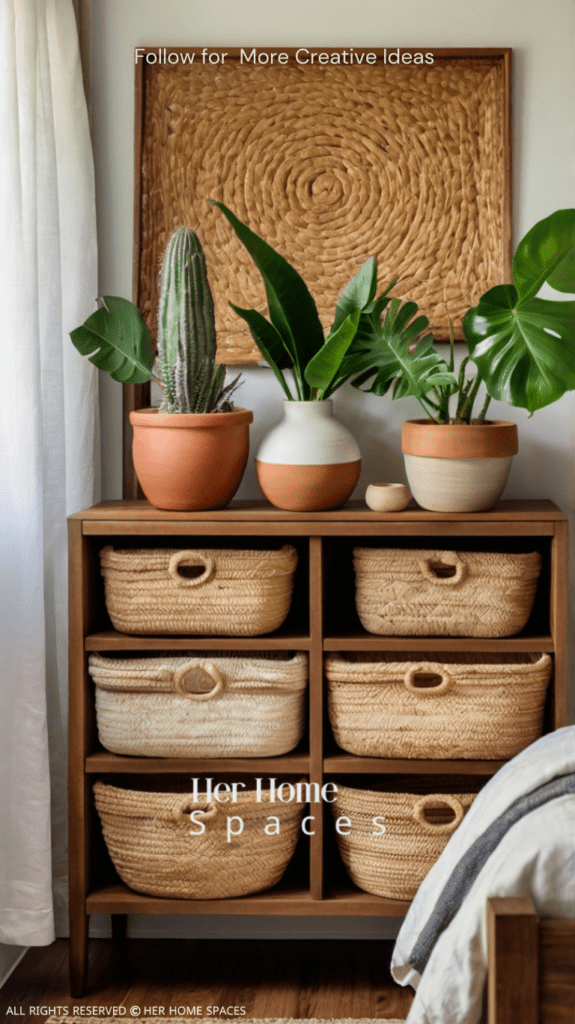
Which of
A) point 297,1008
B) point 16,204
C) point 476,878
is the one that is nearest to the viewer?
point 476,878

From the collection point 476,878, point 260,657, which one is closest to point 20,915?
point 260,657

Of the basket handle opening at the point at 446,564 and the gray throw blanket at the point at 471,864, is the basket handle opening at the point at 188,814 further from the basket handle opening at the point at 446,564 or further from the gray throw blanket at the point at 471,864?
the basket handle opening at the point at 446,564

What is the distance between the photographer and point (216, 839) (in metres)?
1.77

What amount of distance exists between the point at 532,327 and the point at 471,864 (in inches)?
35.5

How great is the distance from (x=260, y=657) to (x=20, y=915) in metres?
0.72

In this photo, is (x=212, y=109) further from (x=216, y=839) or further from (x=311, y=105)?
(x=216, y=839)

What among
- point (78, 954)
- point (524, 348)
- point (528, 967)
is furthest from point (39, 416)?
point (528, 967)

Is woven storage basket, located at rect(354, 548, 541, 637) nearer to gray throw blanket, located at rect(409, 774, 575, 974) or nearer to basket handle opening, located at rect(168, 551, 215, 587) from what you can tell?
basket handle opening, located at rect(168, 551, 215, 587)

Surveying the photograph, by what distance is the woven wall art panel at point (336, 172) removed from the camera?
1.98 m

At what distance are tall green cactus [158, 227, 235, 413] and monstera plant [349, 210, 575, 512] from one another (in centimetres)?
31

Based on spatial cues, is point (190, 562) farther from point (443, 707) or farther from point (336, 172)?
point (336, 172)

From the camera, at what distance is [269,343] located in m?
1.87

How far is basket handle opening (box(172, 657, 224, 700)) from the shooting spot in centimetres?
174

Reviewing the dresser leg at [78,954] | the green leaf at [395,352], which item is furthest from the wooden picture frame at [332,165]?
the dresser leg at [78,954]
